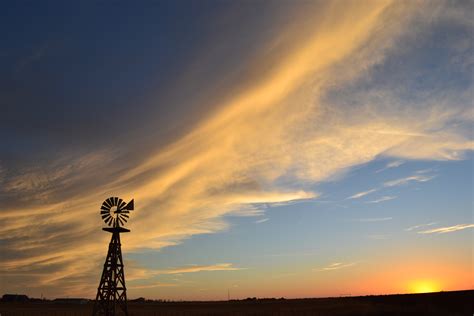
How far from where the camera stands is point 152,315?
7406cm

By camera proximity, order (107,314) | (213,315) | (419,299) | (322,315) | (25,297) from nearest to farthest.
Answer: (107,314), (322,315), (213,315), (419,299), (25,297)

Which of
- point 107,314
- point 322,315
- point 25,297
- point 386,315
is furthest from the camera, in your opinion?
point 25,297

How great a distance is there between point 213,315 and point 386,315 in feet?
83.6

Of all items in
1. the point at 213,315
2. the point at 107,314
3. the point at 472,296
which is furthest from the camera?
the point at 472,296

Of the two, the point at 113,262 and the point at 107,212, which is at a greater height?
the point at 107,212

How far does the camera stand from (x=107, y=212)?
37.1 m

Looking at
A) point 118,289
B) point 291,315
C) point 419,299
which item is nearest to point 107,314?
point 118,289

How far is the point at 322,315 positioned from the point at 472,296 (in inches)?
1144

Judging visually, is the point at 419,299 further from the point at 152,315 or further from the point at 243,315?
the point at 152,315

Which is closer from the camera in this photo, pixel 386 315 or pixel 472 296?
pixel 386 315

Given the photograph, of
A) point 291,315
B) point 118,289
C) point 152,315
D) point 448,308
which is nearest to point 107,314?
point 118,289

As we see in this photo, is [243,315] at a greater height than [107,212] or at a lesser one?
lesser

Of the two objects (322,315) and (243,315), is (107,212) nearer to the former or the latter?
(243,315)

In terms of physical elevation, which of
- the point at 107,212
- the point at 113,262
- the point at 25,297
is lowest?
the point at 25,297
